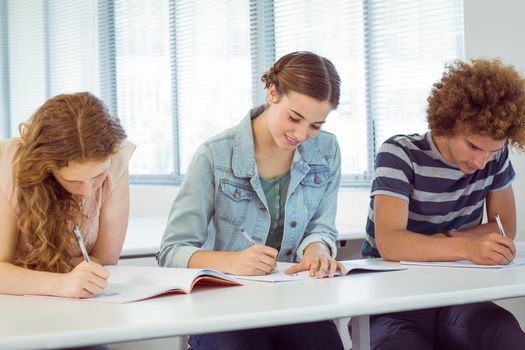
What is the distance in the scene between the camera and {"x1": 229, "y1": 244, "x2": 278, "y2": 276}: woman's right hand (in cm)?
176

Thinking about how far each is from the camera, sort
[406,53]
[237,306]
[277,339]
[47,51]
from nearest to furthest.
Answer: [237,306] < [277,339] < [406,53] < [47,51]

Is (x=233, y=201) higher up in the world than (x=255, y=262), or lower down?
higher up

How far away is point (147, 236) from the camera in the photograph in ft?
10.1

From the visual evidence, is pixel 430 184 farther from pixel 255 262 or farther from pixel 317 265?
pixel 255 262

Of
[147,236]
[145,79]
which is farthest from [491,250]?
[145,79]

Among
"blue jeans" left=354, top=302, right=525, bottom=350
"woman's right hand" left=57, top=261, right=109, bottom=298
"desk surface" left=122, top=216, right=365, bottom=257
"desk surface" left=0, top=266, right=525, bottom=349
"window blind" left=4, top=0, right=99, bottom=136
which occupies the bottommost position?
"blue jeans" left=354, top=302, right=525, bottom=350

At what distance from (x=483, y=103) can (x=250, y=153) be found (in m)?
0.61

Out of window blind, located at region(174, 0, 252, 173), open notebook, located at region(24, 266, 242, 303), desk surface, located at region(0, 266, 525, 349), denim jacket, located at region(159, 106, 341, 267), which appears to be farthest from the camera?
window blind, located at region(174, 0, 252, 173)

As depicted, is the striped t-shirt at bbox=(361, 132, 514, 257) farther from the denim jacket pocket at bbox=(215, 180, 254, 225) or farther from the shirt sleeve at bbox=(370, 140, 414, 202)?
the denim jacket pocket at bbox=(215, 180, 254, 225)

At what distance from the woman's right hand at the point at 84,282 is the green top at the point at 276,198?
670 mm

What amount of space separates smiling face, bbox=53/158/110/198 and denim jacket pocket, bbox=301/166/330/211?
2.03ft

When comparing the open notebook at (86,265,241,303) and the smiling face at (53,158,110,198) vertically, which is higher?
the smiling face at (53,158,110,198)

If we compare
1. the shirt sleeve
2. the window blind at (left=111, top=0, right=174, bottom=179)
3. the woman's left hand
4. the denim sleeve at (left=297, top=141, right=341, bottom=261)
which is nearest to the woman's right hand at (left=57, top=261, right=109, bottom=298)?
the woman's left hand

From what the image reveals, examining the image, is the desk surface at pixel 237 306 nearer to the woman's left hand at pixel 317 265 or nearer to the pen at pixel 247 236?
the woman's left hand at pixel 317 265
